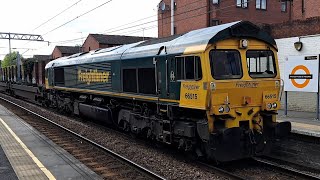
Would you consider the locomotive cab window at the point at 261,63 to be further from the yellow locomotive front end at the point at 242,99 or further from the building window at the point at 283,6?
the building window at the point at 283,6

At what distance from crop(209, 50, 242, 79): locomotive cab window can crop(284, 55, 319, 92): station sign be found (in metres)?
4.69

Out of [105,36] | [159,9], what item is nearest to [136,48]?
[159,9]

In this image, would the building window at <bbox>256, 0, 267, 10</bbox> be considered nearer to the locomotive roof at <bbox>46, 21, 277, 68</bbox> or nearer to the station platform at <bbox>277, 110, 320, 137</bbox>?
the station platform at <bbox>277, 110, 320, 137</bbox>

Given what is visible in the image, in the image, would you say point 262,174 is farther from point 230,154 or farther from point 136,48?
point 136,48

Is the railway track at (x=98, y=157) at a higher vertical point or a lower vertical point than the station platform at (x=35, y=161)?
lower

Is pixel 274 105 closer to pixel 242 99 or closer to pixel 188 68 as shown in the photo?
pixel 242 99

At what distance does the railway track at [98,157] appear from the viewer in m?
8.46

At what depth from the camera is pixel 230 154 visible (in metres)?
8.38

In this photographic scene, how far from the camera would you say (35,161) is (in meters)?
8.83

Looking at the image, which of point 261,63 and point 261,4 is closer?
point 261,63

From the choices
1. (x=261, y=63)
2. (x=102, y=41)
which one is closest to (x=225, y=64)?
(x=261, y=63)

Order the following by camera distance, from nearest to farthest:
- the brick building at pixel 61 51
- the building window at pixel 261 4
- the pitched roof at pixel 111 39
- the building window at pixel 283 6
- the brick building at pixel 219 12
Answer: the brick building at pixel 219 12, the building window at pixel 261 4, the building window at pixel 283 6, the pitched roof at pixel 111 39, the brick building at pixel 61 51

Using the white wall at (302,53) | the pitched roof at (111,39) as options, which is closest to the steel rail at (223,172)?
the white wall at (302,53)

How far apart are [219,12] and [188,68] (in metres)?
29.0
